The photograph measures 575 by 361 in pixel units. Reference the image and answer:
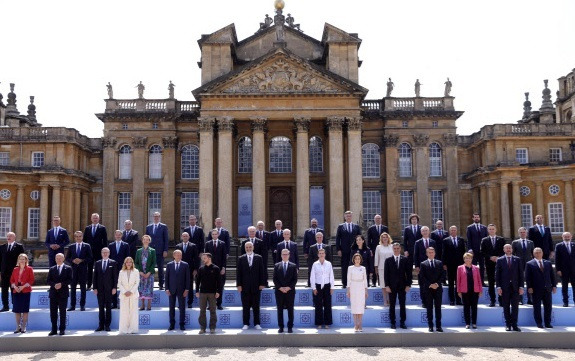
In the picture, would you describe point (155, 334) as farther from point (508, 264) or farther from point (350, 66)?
point (350, 66)

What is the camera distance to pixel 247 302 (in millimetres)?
13469

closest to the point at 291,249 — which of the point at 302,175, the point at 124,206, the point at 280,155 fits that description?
the point at 302,175

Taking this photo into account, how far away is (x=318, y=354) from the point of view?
1185 cm

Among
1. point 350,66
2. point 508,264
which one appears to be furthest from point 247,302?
point 350,66

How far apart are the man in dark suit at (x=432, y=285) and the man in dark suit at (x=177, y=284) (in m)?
5.62

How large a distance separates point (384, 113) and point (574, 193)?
13.2 meters

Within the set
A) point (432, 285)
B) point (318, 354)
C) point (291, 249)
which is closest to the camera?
point (318, 354)

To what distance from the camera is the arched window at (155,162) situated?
3753 centimetres

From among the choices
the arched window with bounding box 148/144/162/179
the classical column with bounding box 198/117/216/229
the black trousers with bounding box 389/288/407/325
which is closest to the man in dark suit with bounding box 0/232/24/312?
the black trousers with bounding box 389/288/407/325

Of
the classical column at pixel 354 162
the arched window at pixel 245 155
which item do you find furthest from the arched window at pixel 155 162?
the classical column at pixel 354 162

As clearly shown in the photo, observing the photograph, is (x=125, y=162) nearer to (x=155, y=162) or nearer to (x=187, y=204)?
(x=155, y=162)

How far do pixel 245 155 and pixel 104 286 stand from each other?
23447 mm

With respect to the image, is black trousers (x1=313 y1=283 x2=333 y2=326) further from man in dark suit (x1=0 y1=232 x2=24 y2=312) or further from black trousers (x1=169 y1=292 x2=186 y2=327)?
man in dark suit (x1=0 y1=232 x2=24 y2=312)

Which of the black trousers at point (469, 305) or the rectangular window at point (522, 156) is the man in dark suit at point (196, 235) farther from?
the rectangular window at point (522, 156)
